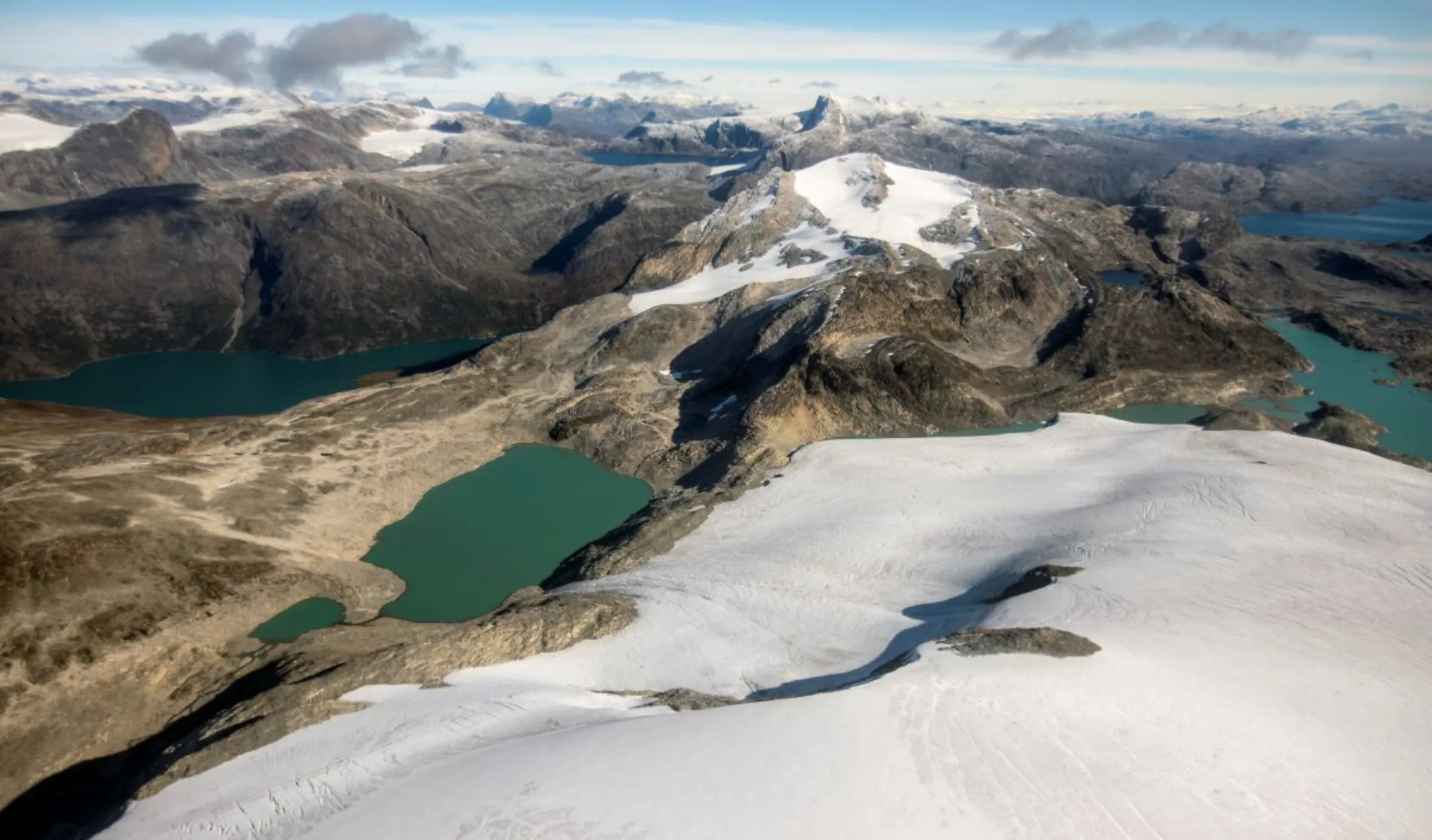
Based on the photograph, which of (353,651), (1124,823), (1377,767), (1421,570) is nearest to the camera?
(1124,823)

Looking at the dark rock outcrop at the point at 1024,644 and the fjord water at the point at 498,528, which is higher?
the dark rock outcrop at the point at 1024,644

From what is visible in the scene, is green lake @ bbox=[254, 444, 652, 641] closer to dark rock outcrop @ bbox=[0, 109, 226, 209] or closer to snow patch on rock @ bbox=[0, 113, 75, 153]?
dark rock outcrop @ bbox=[0, 109, 226, 209]

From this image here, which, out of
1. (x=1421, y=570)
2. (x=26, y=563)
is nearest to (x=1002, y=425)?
(x=1421, y=570)

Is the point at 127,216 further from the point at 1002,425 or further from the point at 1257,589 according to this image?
the point at 1257,589

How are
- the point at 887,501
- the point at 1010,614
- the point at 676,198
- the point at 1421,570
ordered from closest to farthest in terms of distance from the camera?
1. the point at 1010,614
2. the point at 1421,570
3. the point at 887,501
4. the point at 676,198

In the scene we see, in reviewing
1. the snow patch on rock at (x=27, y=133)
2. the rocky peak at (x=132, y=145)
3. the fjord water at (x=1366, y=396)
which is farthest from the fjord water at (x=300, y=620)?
the snow patch on rock at (x=27, y=133)

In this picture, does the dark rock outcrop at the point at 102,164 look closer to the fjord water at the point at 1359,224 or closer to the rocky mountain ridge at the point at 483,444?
the rocky mountain ridge at the point at 483,444

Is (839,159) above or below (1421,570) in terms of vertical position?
above

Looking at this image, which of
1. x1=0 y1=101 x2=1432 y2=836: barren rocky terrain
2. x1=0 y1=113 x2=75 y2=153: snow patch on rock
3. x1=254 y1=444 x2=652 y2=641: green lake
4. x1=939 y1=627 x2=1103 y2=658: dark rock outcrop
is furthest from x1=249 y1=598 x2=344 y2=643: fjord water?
x1=0 y1=113 x2=75 y2=153: snow patch on rock
